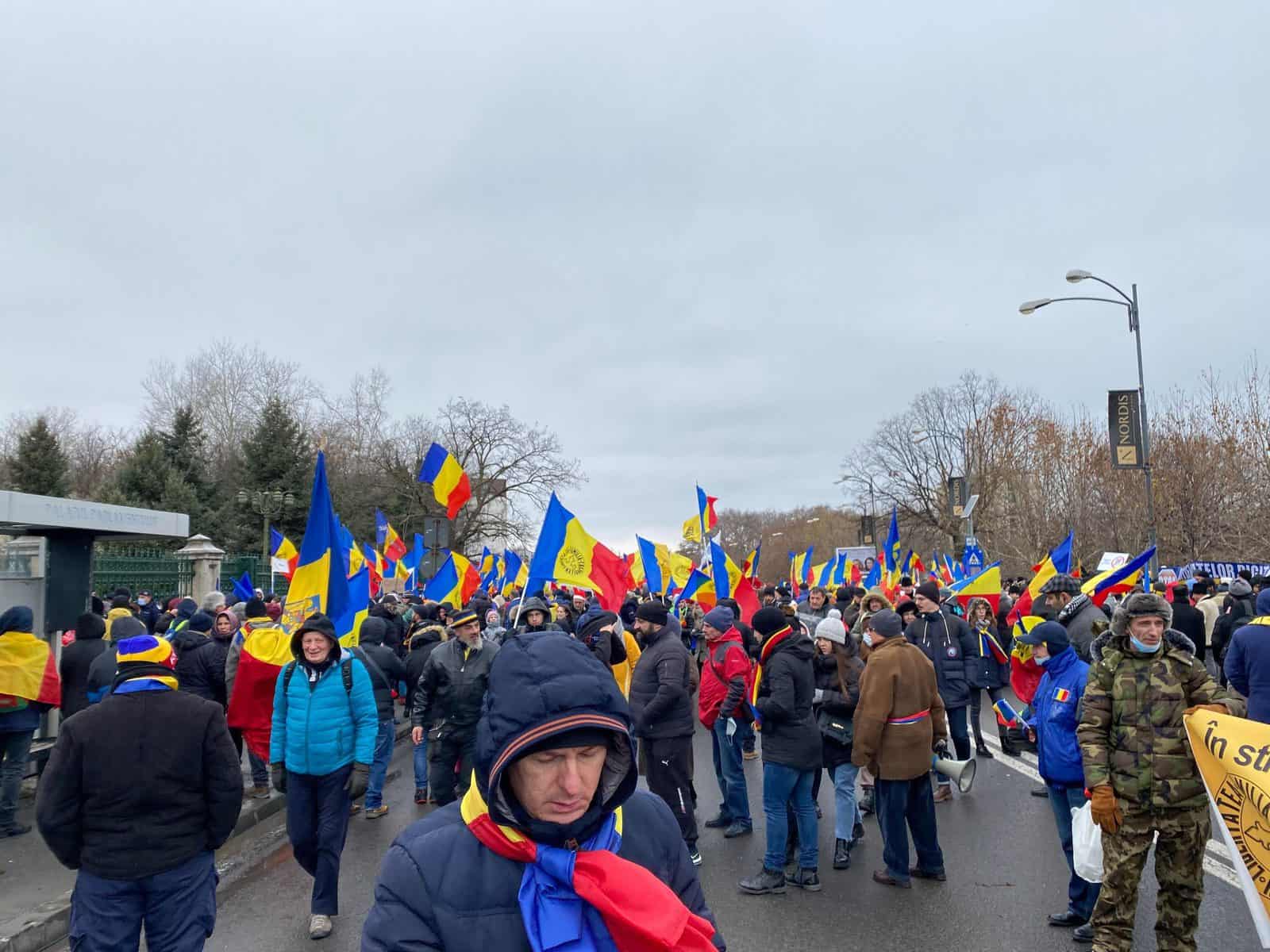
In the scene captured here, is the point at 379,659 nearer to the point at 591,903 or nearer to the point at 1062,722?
the point at 1062,722

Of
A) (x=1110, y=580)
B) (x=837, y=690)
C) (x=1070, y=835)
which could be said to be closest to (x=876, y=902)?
(x=1070, y=835)

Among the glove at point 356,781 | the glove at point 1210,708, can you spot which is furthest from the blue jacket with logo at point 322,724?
the glove at point 1210,708

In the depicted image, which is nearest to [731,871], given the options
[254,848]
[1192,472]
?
[254,848]

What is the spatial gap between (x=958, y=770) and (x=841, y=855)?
1646 millimetres

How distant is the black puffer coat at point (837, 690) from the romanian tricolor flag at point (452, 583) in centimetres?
646

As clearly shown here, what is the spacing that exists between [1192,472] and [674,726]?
2446cm

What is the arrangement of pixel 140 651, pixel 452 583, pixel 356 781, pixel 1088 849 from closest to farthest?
pixel 140 651 → pixel 1088 849 → pixel 356 781 → pixel 452 583

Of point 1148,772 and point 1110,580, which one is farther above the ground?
point 1110,580

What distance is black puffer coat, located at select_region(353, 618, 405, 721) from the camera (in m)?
8.30

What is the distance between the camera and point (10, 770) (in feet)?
24.5

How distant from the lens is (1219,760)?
3965 mm

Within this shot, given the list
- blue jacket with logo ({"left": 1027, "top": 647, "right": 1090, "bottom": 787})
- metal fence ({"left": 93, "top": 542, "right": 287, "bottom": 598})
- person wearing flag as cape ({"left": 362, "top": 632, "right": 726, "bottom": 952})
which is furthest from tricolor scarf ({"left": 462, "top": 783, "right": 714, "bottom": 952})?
metal fence ({"left": 93, "top": 542, "right": 287, "bottom": 598})

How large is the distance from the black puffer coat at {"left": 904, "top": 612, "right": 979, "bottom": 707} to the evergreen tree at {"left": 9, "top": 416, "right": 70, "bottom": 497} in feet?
113

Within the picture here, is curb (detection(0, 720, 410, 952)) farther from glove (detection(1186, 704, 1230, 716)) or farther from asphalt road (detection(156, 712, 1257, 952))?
glove (detection(1186, 704, 1230, 716))
